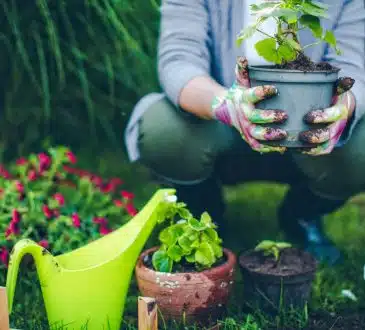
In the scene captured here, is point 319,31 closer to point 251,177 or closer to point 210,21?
point 210,21

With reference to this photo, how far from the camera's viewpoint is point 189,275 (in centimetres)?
145

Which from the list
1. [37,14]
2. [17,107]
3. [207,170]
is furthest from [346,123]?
[17,107]

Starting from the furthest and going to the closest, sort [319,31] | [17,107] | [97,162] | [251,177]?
[97,162] < [17,107] < [251,177] < [319,31]

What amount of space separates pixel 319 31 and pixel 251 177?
75 centimetres

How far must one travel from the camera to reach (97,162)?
278 cm

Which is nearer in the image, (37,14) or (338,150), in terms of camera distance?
(338,150)

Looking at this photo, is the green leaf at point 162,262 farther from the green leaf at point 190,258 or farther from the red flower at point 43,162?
the red flower at point 43,162

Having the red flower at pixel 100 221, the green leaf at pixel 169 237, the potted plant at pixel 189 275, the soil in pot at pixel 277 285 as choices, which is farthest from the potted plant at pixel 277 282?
the red flower at pixel 100 221

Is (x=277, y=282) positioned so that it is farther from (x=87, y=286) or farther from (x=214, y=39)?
(x=214, y=39)

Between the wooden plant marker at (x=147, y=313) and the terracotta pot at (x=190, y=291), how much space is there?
21 centimetres

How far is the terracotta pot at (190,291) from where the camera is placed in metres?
1.45

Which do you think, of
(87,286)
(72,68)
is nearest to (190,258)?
(87,286)

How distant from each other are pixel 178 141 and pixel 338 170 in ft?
1.35

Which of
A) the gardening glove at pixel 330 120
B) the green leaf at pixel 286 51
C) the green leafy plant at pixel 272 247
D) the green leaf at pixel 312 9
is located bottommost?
the green leafy plant at pixel 272 247
